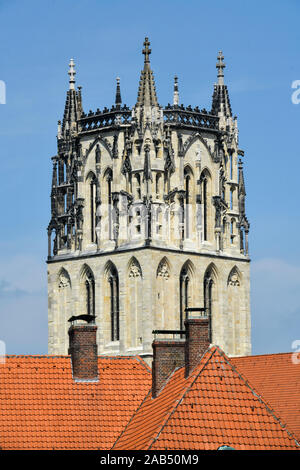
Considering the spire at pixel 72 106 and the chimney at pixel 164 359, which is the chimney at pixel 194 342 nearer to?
the chimney at pixel 164 359

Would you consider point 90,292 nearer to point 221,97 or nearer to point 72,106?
point 72,106

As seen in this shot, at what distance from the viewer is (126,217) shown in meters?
104

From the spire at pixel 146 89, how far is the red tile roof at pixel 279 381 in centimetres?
2774

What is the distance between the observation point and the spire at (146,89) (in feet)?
341

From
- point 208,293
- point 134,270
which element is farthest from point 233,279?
point 134,270

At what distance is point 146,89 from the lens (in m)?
104

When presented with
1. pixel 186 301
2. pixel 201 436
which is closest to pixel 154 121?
pixel 186 301

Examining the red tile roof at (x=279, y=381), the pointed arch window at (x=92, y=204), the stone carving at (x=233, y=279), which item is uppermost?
the pointed arch window at (x=92, y=204)

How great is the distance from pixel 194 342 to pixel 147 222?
39.7 metres

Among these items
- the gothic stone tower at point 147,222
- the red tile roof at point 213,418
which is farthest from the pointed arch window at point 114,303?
the red tile roof at point 213,418

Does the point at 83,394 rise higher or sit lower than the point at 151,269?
lower

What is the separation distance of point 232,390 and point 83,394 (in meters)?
6.34

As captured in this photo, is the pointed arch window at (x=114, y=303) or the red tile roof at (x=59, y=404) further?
the pointed arch window at (x=114, y=303)
